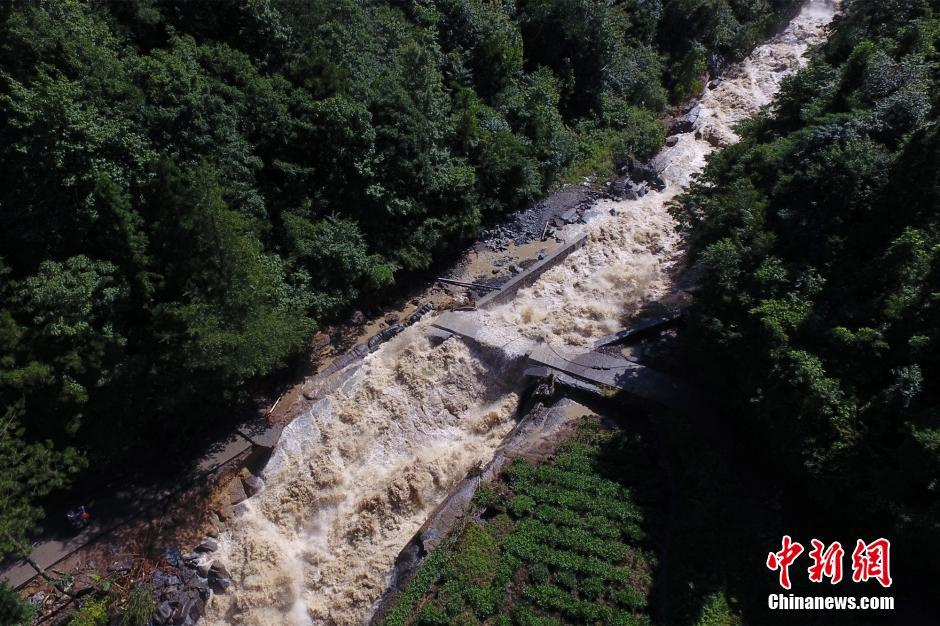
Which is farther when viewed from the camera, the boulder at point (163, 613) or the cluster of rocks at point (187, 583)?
the cluster of rocks at point (187, 583)

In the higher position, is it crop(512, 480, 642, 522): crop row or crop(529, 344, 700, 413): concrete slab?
crop(529, 344, 700, 413): concrete slab

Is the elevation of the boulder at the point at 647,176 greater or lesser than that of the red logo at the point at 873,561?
greater

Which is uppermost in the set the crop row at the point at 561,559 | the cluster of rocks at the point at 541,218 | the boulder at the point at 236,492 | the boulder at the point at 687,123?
the boulder at the point at 687,123

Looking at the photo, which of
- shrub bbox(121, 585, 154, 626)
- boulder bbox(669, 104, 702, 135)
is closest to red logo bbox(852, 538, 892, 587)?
shrub bbox(121, 585, 154, 626)

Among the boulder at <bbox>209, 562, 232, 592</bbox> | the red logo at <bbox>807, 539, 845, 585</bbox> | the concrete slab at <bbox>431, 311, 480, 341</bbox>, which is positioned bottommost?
the red logo at <bbox>807, 539, 845, 585</bbox>

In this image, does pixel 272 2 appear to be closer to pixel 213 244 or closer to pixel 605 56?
pixel 213 244

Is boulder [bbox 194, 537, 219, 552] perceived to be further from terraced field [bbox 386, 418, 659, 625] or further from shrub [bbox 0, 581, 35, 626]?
terraced field [bbox 386, 418, 659, 625]

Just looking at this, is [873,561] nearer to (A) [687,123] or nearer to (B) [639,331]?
(B) [639,331]

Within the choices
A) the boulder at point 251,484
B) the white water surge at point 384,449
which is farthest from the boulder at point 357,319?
the boulder at point 251,484

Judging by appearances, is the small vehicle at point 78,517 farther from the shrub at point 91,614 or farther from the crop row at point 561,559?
the crop row at point 561,559
